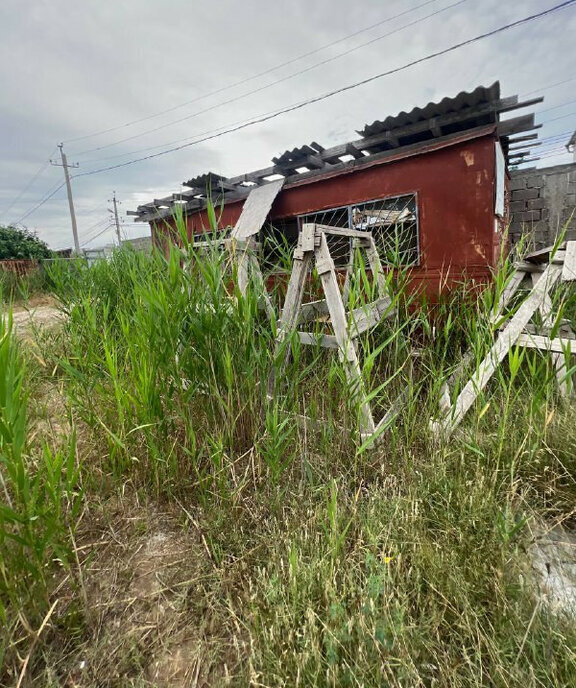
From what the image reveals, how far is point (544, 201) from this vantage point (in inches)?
197

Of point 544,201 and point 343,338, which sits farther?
point 544,201

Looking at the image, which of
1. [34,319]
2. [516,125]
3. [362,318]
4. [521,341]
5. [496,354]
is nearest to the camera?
[496,354]

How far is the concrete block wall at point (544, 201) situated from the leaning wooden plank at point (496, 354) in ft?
11.8

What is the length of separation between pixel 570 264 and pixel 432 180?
11.0ft

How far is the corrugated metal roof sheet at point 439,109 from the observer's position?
3.96 meters

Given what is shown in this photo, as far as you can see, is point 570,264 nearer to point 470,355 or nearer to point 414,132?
point 470,355

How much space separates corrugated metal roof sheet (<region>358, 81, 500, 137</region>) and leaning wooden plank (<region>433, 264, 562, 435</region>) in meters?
3.25

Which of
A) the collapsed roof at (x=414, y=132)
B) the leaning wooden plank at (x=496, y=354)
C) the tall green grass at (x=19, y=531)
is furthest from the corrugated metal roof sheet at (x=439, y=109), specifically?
the tall green grass at (x=19, y=531)

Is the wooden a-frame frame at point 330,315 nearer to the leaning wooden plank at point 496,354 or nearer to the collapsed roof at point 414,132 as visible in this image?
the leaning wooden plank at point 496,354

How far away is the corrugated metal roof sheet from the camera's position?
13.0 feet

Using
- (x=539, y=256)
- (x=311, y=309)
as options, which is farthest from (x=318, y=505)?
(x=539, y=256)

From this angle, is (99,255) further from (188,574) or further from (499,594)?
(499,594)

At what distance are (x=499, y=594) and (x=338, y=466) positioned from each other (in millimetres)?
829

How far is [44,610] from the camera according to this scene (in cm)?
106
